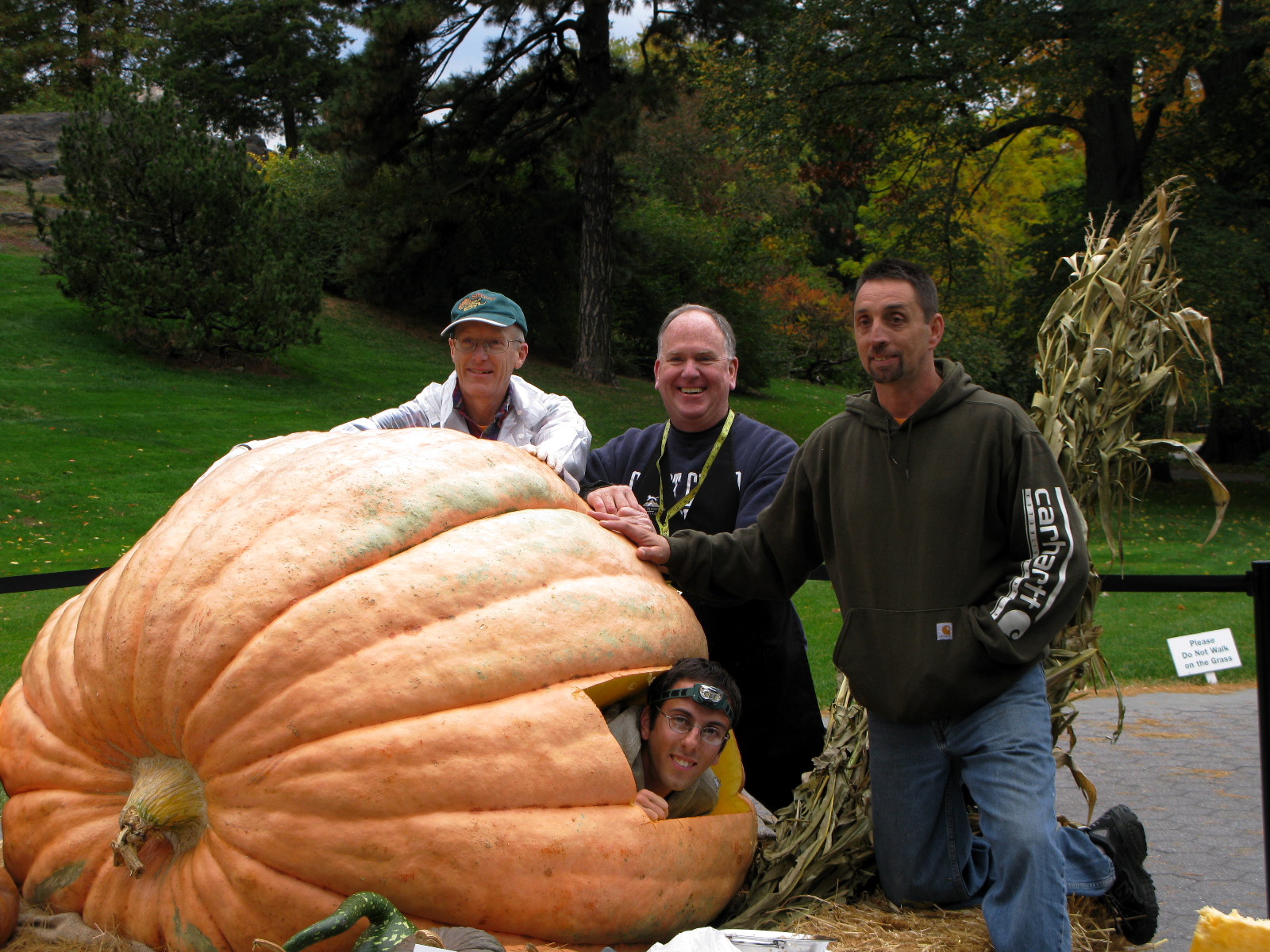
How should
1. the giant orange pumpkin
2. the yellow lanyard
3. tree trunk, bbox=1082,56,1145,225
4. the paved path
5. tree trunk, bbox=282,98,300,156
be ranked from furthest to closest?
tree trunk, bbox=282,98,300,156, tree trunk, bbox=1082,56,1145,225, the paved path, the yellow lanyard, the giant orange pumpkin

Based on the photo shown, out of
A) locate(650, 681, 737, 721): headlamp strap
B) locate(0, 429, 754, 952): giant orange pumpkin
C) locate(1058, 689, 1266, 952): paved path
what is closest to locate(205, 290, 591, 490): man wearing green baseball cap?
locate(0, 429, 754, 952): giant orange pumpkin

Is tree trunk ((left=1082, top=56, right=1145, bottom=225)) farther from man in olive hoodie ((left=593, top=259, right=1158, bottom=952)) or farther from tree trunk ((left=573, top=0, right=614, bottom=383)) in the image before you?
man in olive hoodie ((left=593, top=259, right=1158, bottom=952))

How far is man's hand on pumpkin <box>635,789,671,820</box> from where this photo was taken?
8.78ft

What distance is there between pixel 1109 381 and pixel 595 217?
19252 mm

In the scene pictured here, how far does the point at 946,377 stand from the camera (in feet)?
10.1

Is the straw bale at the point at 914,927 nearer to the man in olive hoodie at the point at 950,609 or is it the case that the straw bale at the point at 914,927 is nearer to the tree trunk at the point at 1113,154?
the man in olive hoodie at the point at 950,609

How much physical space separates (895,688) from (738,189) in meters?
28.1

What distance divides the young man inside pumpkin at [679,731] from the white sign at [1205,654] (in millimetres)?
6135

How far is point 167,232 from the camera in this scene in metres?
17.4

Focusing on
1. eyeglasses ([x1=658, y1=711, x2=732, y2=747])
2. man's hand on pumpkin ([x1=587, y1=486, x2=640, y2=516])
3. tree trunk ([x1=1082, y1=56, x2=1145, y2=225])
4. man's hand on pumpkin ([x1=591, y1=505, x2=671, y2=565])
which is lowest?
eyeglasses ([x1=658, y1=711, x2=732, y2=747])

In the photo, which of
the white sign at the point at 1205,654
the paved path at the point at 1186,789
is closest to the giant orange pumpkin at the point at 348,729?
the paved path at the point at 1186,789

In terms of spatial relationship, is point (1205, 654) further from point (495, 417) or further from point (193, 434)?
point (193, 434)

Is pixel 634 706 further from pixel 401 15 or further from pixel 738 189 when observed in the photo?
pixel 738 189

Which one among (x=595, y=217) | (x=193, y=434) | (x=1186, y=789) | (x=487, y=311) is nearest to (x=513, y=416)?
(x=487, y=311)
